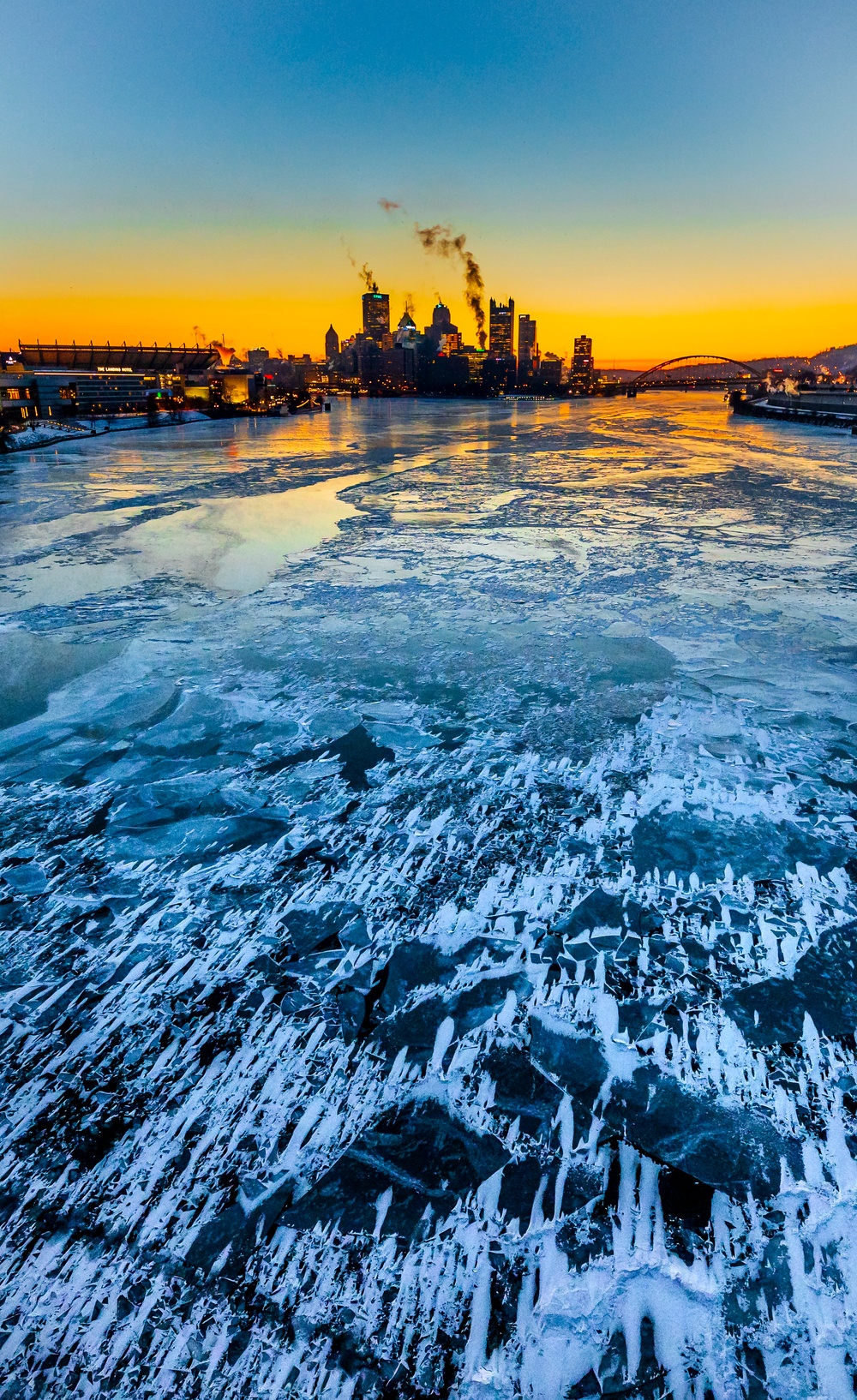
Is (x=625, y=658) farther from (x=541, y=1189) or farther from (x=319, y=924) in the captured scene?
(x=541, y=1189)

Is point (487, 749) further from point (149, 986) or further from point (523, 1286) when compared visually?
point (523, 1286)

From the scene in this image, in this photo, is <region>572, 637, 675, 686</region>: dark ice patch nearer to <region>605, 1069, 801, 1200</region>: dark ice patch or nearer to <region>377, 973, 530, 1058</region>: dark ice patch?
<region>377, 973, 530, 1058</region>: dark ice patch

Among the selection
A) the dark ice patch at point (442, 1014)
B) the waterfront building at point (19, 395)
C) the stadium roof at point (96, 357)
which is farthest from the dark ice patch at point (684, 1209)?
the stadium roof at point (96, 357)

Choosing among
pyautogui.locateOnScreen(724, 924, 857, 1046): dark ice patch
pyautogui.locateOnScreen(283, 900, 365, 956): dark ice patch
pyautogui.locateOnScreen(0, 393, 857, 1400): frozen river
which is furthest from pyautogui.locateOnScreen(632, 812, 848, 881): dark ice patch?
pyautogui.locateOnScreen(283, 900, 365, 956): dark ice patch

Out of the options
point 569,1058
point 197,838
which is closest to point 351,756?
point 197,838

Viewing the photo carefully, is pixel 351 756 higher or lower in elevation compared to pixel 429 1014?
higher

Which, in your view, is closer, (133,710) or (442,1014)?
(442,1014)
